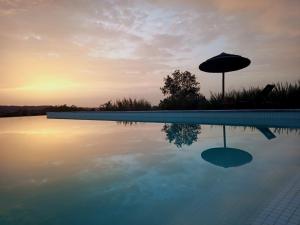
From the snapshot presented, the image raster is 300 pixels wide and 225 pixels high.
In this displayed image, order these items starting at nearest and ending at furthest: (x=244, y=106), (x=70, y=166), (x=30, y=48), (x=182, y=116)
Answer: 1. (x=70, y=166)
2. (x=244, y=106)
3. (x=182, y=116)
4. (x=30, y=48)

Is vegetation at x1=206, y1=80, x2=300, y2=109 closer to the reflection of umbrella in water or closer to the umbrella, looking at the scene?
the umbrella

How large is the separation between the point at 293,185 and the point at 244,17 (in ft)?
29.6

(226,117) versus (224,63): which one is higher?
(224,63)

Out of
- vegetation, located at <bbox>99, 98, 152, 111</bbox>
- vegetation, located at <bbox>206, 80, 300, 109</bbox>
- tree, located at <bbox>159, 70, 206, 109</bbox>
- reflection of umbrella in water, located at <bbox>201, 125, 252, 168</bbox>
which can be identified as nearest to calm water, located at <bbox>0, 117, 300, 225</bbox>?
reflection of umbrella in water, located at <bbox>201, 125, 252, 168</bbox>

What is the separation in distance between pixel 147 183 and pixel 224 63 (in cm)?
834

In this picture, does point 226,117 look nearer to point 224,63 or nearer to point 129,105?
point 224,63

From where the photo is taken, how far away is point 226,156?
4.06m

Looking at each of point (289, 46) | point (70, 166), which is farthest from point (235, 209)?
point (289, 46)

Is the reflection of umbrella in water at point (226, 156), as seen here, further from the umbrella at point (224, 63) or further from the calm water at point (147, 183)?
the umbrella at point (224, 63)

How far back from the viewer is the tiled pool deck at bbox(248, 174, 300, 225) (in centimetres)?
158

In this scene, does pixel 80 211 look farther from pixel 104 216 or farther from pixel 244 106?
pixel 244 106

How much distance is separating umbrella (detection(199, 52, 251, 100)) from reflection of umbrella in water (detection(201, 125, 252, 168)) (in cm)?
566

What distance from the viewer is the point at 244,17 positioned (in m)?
9.69

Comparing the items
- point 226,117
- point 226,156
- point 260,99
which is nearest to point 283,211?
point 226,156
